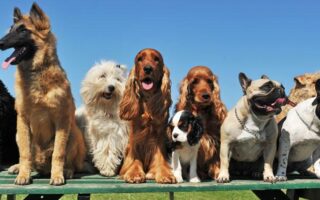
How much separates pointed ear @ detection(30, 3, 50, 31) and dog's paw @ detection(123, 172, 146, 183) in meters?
1.82

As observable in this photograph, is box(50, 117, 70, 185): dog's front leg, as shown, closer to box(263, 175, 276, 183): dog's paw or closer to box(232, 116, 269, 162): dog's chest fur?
box(232, 116, 269, 162): dog's chest fur

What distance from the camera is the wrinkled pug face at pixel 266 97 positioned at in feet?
13.8

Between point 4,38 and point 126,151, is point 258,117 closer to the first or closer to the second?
point 126,151

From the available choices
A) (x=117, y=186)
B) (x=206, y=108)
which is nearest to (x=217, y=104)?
(x=206, y=108)

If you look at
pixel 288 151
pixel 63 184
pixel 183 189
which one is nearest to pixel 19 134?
pixel 63 184

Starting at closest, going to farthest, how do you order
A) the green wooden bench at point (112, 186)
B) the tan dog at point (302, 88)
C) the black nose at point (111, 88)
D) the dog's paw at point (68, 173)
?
1. the green wooden bench at point (112, 186)
2. the dog's paw at point (68, 173)
3. the black nose at point (111, 88)
4. the tan dog at point (302, 88)

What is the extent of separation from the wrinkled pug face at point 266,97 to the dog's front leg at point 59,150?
2021mm

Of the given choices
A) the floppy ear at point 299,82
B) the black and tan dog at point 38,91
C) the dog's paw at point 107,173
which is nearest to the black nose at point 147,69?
the black and tan dog at point 38,91

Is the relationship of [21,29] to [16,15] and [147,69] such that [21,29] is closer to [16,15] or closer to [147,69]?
[16,15]

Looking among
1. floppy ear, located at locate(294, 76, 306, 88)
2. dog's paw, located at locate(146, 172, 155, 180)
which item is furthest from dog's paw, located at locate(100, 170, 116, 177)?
floppy ear, located at locate(294, 76, 306, 88)

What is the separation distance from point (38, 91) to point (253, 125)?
2.33m

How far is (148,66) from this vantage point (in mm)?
4355

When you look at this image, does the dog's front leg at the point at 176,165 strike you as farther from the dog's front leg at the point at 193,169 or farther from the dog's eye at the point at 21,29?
the dog's eye at the point at 21,29

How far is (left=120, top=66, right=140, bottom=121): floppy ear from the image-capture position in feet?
15.0
